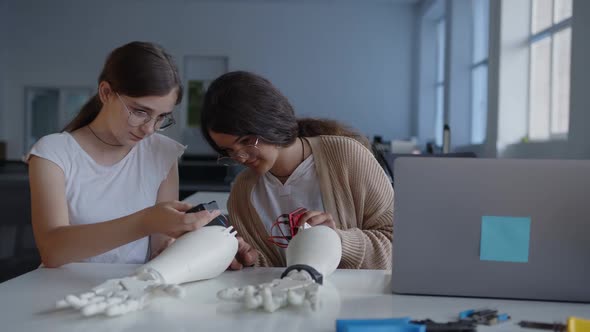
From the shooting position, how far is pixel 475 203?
901mm

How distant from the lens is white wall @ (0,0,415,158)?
8742 millimetres

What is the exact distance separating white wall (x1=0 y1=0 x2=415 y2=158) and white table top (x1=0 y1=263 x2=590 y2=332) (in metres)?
7.78

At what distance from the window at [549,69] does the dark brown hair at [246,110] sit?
314 centimetres

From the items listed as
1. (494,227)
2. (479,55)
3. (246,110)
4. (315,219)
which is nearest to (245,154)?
(246,110)

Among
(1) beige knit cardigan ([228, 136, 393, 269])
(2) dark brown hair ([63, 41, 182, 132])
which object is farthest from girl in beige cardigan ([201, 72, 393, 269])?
(2) dark brown hair ([63, 41, 182, 132])

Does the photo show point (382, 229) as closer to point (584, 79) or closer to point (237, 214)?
point (237, 214)

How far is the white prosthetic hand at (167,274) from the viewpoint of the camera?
77 cm

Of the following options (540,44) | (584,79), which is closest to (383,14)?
(540,44)

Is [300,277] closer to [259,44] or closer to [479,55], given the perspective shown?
[479,55]

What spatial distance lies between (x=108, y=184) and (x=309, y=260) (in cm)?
73

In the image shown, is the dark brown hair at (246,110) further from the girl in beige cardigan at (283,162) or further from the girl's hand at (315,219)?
the girl's hand at (315,219)

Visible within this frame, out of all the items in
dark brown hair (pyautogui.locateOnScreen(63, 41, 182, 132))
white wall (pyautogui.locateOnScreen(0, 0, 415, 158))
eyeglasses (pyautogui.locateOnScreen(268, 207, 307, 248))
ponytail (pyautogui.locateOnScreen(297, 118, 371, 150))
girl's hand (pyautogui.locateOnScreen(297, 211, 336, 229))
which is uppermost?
white wall (pyautogui.locateOnScreen(0, 0, 415, 158))

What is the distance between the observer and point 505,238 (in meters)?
0.89

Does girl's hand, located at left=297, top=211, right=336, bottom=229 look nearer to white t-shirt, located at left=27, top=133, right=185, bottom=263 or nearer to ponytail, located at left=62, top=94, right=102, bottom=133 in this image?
white t-shirt, located at left=27, top=133, right=185, bottom=263
